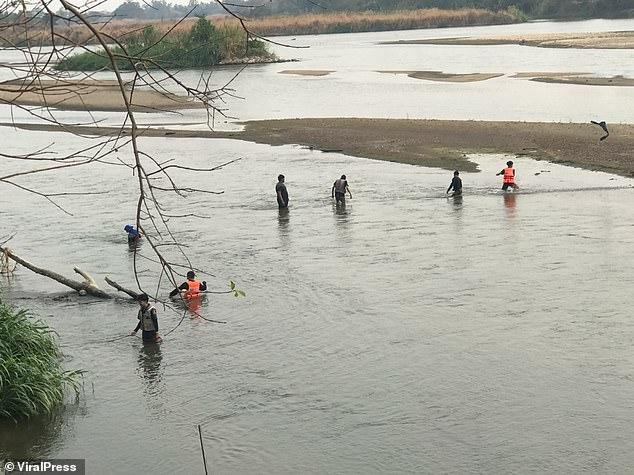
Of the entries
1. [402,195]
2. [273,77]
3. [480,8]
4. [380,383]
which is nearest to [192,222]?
[402,195]

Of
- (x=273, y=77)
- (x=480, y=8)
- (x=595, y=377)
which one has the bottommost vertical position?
(x=595, y=377)

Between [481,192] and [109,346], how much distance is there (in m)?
15.9

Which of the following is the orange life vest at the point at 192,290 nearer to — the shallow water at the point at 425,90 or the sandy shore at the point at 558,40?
the shallow water at the point at 425,90

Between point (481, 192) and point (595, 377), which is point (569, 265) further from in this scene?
point (481, 192)

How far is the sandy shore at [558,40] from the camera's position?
88.9 meters

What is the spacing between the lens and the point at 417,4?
14912 centimetres

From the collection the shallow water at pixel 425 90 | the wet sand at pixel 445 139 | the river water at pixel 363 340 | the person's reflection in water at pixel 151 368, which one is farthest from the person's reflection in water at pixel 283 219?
the person's reflection in water at pixel 151 368

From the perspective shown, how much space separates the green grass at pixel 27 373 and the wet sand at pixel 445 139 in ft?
66.1

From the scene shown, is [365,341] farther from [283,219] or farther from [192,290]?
[283,219]

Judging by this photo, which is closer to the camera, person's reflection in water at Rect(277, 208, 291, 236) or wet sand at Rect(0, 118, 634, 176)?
person's reflection in water at Rect(277, 208, 291, 236)

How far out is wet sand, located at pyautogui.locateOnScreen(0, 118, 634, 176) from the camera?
34.7m

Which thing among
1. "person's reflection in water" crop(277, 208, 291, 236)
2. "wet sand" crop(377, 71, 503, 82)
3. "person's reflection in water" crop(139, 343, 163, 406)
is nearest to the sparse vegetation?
"wet sand" crop(377, 71, 503, 82)

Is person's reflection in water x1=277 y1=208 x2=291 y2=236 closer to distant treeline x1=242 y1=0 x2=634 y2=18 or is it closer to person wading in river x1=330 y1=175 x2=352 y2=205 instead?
person wading in river x1=330 y1=175 x2=352 y2=205

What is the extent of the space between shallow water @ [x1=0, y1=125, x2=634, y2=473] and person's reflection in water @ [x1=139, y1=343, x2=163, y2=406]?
0.16 ft
